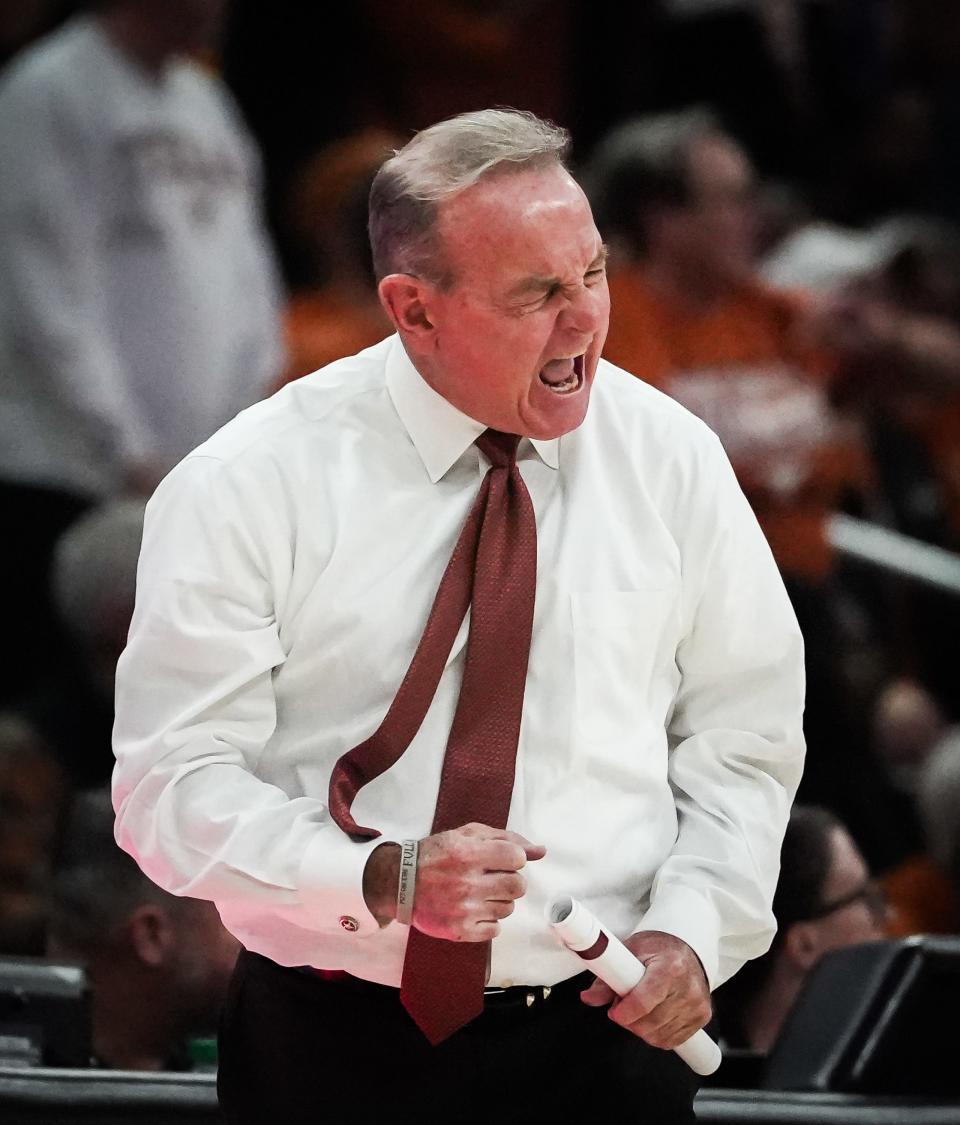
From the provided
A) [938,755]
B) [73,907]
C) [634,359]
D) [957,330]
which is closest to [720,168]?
[634,359]

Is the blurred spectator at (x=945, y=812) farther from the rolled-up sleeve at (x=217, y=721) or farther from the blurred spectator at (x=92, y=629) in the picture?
the rolled-up sleeve at (x=217, y=721)

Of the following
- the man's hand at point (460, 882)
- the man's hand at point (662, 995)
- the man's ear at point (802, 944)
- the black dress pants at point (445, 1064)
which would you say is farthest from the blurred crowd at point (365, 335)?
the man's hand at point (460, 882)

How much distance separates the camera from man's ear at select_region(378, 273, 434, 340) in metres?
2.07

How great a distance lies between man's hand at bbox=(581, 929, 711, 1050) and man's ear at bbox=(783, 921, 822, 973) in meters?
1.15

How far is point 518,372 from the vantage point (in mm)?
2066

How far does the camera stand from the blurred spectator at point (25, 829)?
343 cm

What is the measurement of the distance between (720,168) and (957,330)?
3.20 feet

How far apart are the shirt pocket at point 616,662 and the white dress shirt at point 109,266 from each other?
224 centimetres

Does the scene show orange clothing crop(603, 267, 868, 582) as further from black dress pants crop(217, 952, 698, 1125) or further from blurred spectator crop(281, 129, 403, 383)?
black dress pants crop(217, 952, 698, 1125)

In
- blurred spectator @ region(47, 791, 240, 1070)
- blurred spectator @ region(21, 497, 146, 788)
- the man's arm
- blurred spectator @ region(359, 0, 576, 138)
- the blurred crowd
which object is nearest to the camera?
the man's arm

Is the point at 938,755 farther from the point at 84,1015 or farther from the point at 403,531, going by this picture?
the point at 403,531

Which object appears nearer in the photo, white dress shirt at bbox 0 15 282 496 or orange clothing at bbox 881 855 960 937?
orange clothing at bbox 881 855 960 937

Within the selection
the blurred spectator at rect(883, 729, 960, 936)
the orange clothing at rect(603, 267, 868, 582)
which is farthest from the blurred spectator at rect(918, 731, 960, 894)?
the orange clothing at rect(603, 267, 868, 582)

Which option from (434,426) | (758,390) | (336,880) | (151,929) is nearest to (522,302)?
(434,426)
